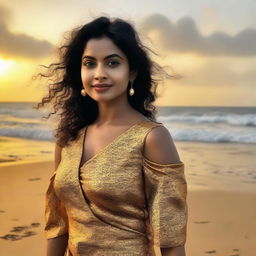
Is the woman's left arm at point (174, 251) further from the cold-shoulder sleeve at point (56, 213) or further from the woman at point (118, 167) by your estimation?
the cold-shoulder sleeve at point (56, 213)

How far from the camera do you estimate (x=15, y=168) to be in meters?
5.37

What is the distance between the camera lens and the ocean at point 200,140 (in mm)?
5336

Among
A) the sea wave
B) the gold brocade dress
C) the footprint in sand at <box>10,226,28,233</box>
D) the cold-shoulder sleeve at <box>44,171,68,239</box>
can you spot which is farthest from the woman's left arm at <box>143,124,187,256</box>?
Result: the sea wave

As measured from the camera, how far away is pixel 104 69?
1.27m

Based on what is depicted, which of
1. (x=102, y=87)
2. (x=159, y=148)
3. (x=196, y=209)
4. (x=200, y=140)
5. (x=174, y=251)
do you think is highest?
(x=102, y=87)

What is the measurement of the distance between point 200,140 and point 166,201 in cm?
711

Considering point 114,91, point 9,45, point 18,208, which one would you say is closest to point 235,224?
point 18,208

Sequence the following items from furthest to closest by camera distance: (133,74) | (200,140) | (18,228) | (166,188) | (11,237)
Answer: (200,140) < (18,228) < (11,237) < (133,74) < (166,188)

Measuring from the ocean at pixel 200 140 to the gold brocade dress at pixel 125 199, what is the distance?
3435mm

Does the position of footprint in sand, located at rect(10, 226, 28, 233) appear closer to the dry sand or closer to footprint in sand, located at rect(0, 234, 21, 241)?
the dry sand

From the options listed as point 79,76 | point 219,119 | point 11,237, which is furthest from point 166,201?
point 219,119

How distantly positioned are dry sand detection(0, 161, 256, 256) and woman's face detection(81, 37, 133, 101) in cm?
205

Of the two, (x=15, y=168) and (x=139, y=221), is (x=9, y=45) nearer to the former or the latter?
(x=15, y=168)

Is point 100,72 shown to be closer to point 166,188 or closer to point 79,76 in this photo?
point 79,76
